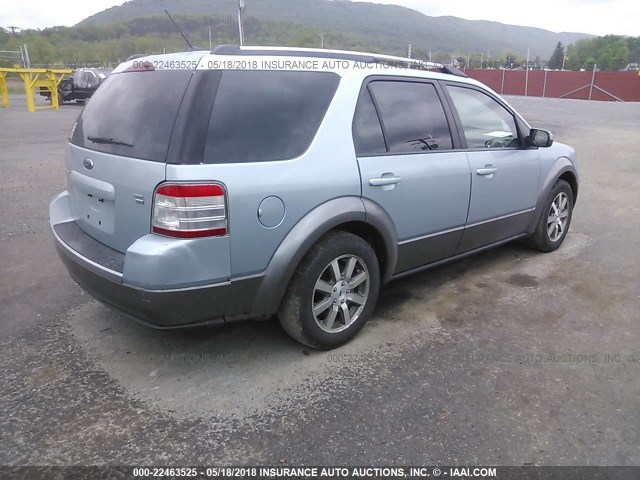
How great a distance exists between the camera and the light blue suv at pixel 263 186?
2607mm

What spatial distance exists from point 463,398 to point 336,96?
1.91 m

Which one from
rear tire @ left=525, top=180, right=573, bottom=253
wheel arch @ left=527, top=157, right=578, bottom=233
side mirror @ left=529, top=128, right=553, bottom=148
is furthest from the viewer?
rear tire @ left=525, top=180, right=573, bottom=253

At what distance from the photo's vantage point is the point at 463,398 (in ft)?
9.21

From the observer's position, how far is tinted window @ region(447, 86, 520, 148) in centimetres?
403

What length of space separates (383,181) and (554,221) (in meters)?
2.67

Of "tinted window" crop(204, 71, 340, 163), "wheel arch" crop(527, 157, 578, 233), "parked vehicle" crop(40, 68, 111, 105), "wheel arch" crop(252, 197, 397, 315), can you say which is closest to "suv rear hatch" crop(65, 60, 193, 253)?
"tinted window" crop(204, 71, 340, 163)

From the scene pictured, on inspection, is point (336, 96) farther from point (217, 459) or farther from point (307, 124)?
point (217, 459)

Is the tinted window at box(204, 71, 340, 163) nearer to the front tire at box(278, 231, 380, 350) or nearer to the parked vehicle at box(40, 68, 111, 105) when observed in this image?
the front tire at box(278, 231, 380, 350)

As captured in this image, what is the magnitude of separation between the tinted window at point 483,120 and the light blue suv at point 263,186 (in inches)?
4.7

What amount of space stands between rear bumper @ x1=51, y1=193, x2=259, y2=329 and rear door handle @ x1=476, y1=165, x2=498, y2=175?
213 cm

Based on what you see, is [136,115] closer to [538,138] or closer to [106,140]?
[106,140]

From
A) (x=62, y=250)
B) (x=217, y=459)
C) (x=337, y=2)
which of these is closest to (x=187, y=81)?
(x=62, y=250)

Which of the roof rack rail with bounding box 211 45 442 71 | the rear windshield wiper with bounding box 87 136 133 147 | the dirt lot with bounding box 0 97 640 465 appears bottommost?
→ the dirt lot with bounding box 0 97 640 465

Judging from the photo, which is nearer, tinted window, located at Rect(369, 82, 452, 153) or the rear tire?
tinted window, located at Rect(369, 82, 452, 153)
